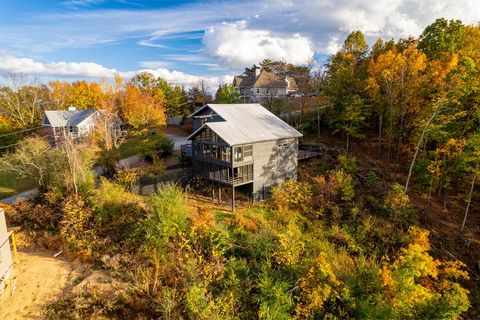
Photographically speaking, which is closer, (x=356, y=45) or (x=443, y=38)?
(x=443, y=38)

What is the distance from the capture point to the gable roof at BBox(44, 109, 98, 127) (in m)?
40.4

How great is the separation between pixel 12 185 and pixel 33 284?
59.0 feet

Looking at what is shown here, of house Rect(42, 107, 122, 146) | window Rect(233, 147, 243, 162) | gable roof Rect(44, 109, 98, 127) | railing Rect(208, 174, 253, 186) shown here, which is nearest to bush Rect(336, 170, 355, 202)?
railing Rect(208, 174, 253, 186)

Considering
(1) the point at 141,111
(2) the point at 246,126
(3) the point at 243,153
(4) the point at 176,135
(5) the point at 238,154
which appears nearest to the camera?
(5) the point at 238,154

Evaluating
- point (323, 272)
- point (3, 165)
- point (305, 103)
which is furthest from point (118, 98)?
point (323, 272)

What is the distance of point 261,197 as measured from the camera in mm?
24000

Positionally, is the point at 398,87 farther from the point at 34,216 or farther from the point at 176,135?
the point at 34,216

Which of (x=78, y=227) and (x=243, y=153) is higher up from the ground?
(x=243, y=153)

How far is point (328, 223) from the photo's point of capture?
21.9m

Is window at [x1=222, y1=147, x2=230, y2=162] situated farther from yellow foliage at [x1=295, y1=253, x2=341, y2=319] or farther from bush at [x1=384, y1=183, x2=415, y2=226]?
bush at [x1=384, y1=183, x2=415, y2=226]

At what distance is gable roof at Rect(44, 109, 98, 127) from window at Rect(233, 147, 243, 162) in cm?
2862

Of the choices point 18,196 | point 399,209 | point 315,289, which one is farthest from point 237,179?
point 18,196

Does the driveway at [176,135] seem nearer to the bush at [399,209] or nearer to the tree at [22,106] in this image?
the tree at [22,106]

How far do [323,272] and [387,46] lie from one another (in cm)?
3034
